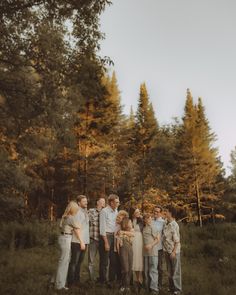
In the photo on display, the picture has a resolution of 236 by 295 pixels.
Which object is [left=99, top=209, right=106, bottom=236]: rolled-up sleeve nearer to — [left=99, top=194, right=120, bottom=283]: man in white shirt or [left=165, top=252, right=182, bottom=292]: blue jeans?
[left=99, top=194, right=120, bottom=283]: man in white shirt

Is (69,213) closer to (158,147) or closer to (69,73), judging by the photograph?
(69,73)

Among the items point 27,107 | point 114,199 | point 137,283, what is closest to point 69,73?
point 27,107

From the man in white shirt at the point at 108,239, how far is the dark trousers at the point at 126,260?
46cm

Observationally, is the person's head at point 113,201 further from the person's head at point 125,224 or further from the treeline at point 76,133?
the treeline at point 76,133

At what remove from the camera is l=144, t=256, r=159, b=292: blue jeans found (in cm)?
848

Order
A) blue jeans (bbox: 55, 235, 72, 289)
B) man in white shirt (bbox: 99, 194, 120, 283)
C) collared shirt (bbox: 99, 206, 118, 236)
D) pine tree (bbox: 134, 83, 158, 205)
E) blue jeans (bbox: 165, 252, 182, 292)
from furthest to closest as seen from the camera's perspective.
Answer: pine tree (bbox: 134, 83, 158, 205)
collared shirt (bbox: 99, 206, 118, 236)
man in white shirt (bbox: 99, 194, 120, 283)
blue jeans (bbox: 165, 252, 182, 292)
blue jeans (bbox: 55, 235, 72, 289)

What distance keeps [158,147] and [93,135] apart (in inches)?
360

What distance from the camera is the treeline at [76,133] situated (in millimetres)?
9469

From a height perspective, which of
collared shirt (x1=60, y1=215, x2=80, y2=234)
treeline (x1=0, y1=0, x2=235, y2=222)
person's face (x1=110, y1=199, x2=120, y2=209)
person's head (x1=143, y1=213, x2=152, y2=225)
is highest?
treeline (x1=0, y1=0, x2=235, y2=222)

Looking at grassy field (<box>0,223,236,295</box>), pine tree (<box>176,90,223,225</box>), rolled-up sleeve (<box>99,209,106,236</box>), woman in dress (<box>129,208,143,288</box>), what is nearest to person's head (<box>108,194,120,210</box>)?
rolled-up sleeve (<box>99,209,106,236</box>)

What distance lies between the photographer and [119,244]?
874 cm

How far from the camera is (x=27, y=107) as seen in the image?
9.52 m

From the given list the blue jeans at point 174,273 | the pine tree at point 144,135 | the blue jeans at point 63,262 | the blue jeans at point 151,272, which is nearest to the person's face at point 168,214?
the blue jeans at point 174,273

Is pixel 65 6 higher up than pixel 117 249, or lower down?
higher up
